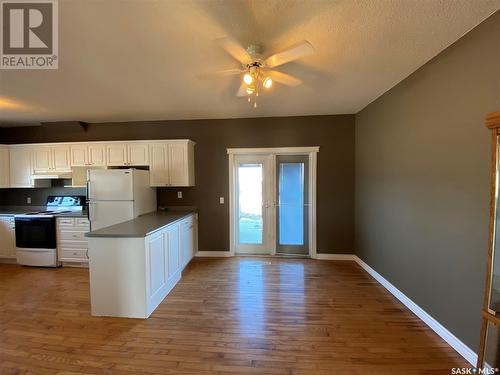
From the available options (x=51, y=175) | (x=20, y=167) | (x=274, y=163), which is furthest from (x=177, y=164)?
(x=20, y=167)

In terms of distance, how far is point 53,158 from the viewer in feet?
13.8

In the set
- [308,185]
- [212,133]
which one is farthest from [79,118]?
[308,185]

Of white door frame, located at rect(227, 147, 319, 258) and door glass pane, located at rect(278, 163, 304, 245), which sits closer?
white door frame, located at rect(227, 147, 319, 258)

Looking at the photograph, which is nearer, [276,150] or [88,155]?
[88,155]

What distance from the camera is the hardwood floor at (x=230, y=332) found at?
6.08 feet

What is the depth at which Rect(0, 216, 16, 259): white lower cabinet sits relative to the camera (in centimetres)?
401

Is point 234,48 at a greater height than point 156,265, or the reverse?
point 234,48

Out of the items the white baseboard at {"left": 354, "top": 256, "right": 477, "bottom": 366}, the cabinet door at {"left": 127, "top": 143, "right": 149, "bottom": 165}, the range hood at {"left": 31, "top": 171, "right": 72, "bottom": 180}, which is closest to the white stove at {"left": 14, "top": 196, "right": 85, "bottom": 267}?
the range hood at {"left": 31, "top": 171, "right": 72, "bottom": 180}

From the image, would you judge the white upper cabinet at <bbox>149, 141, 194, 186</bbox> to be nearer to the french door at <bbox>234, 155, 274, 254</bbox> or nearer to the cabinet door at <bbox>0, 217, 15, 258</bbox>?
the french door at <bbox>234, 155, 274, 254</bbox>

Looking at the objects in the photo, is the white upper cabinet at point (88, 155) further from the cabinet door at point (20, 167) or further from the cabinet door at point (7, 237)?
the cabinet door at point (7, 237)

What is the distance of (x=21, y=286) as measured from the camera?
3.24 metres

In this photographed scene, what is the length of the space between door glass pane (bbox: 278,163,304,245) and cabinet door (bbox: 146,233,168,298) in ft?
7.55

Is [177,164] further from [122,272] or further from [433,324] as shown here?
[433,324]

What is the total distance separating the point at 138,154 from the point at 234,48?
305 cm
